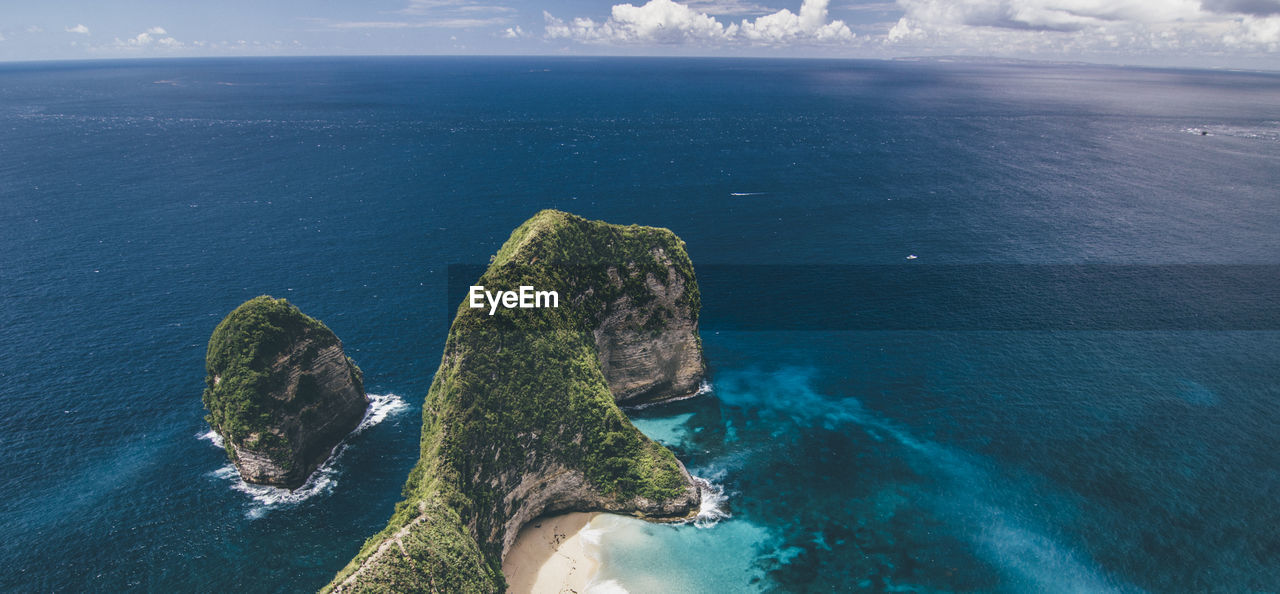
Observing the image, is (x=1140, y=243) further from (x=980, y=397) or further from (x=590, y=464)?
(x=590, y=464)

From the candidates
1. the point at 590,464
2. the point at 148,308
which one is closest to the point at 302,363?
the point at 590,464

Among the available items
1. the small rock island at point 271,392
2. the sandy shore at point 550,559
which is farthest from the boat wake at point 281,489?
the sandy shore at point 550,559

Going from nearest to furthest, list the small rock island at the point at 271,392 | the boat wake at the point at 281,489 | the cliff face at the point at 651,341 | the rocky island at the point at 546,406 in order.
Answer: the rocky island at the point at 546,406 → the boat wake at the point at 281,489 → the small rock island at the point at 271,392 → the cliff face at the point at 651,341

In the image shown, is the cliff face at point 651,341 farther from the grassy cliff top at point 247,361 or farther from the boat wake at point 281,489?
the grassy cliff top at point 247,361

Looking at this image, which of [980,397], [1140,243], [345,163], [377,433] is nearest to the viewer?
[377,433]

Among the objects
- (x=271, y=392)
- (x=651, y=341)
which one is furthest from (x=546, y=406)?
(x=271, y=392)

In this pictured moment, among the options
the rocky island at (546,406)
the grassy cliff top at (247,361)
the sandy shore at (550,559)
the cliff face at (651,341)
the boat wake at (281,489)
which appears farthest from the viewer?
the cliff face at (651,341)

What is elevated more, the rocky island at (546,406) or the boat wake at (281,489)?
the rocky island at (546,406)
